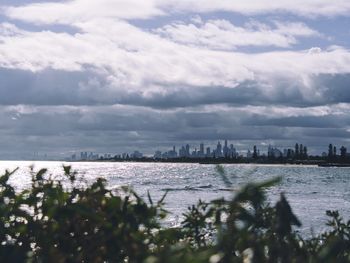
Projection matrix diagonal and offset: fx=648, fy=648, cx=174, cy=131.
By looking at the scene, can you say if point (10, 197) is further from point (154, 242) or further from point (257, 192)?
point (257, 192)

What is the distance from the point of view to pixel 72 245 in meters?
5.76

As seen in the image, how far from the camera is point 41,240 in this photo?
5.73m

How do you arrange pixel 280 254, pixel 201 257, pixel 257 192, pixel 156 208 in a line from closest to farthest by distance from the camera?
pixel 201 257 → pixel 257 192 → pixel 280 254 → pixel 156 208

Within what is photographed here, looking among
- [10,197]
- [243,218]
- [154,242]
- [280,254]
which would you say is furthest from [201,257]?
[10,197]

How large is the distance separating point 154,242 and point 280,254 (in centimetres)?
179

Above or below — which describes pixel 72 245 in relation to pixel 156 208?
below

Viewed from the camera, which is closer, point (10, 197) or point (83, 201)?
point (83, 201)

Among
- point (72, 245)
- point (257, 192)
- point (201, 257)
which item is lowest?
point (72, 245)

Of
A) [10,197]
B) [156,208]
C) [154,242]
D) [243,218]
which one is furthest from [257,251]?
[10,197]

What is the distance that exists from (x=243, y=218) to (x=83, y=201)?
231 centimetres

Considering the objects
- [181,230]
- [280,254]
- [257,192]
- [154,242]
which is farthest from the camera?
[181,230]

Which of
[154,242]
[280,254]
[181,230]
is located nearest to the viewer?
[280,254]

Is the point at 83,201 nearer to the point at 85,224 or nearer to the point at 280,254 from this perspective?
the point at 85,224

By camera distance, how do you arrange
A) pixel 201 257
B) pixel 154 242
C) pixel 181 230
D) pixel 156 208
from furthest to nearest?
1. pixel 181 230
2. pixel 154 242
3. pixel 156 208
4. pixel 201 257
